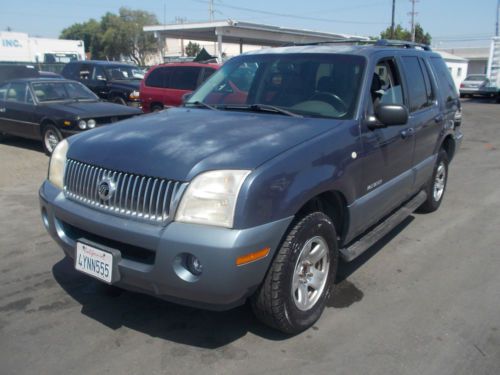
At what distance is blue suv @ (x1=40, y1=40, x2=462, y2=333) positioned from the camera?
2.61m

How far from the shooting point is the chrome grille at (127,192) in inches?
106

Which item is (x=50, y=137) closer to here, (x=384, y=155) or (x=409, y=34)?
(x=384, y=155)

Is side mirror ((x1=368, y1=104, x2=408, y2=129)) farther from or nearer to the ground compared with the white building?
nearer to the ground

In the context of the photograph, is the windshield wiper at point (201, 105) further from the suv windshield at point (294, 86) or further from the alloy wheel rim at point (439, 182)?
the alloy wheel rim at point (439, 182)

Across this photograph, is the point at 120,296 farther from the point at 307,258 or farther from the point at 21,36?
the point at 21,36

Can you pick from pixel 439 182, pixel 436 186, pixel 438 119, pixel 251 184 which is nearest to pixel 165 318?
pixel 251 184

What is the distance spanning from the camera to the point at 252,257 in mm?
2598

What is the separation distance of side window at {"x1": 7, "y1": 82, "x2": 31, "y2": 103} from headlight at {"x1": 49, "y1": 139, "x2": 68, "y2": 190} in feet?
23.8

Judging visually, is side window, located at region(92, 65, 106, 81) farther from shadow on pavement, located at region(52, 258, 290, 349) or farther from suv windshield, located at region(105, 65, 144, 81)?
shadow on pavement, located at region(52, 258, 290, 349)

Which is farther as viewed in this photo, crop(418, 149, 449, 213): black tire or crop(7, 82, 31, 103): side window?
crop(7, 82, 31, 103): side window

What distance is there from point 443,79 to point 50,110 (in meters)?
7.12

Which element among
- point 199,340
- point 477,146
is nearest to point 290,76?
point 199,340

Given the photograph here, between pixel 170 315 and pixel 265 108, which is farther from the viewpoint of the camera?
pixel 265 108

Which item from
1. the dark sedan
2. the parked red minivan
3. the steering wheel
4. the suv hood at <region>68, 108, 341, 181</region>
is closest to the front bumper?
the suv hood at <region>68, 108, 341, 181</region>
